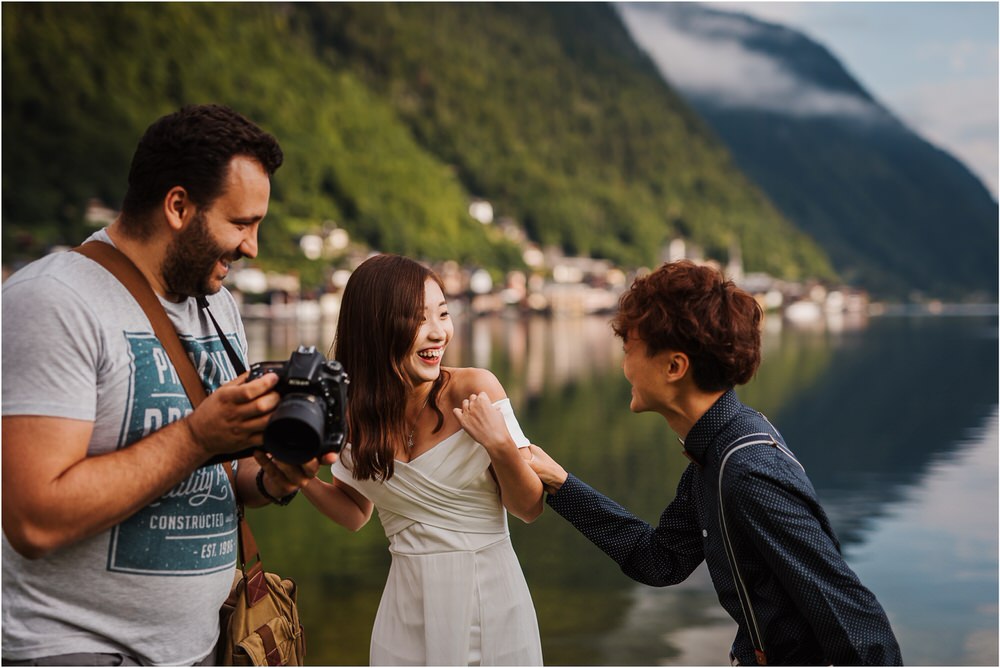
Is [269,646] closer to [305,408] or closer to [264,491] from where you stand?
[264,491]

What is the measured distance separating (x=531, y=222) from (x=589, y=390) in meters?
70.1

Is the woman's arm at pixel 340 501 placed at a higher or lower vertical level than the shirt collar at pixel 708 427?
lower

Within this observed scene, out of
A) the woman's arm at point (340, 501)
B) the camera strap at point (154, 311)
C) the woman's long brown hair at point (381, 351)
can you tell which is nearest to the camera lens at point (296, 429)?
the camera strap at point (154, 311)

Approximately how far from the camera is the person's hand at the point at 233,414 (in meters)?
1.68

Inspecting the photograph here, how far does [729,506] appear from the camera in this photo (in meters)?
1.90

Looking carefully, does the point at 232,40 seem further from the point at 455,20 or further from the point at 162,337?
the point at 162,337

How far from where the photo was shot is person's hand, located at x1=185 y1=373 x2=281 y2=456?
5.50ft

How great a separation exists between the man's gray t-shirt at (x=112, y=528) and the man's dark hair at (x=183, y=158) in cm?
10

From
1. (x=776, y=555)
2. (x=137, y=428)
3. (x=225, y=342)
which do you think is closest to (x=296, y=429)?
(x=137, y=428)

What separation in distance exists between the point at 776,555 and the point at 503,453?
63 centimetres

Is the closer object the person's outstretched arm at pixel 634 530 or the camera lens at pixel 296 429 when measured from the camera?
the camera lens at pixel 296 429

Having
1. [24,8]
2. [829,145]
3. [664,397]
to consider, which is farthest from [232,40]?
[829,145]

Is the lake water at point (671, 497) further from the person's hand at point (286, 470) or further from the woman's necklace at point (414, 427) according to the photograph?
the person's hand at point (286, 470)

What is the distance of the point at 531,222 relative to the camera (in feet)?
338
